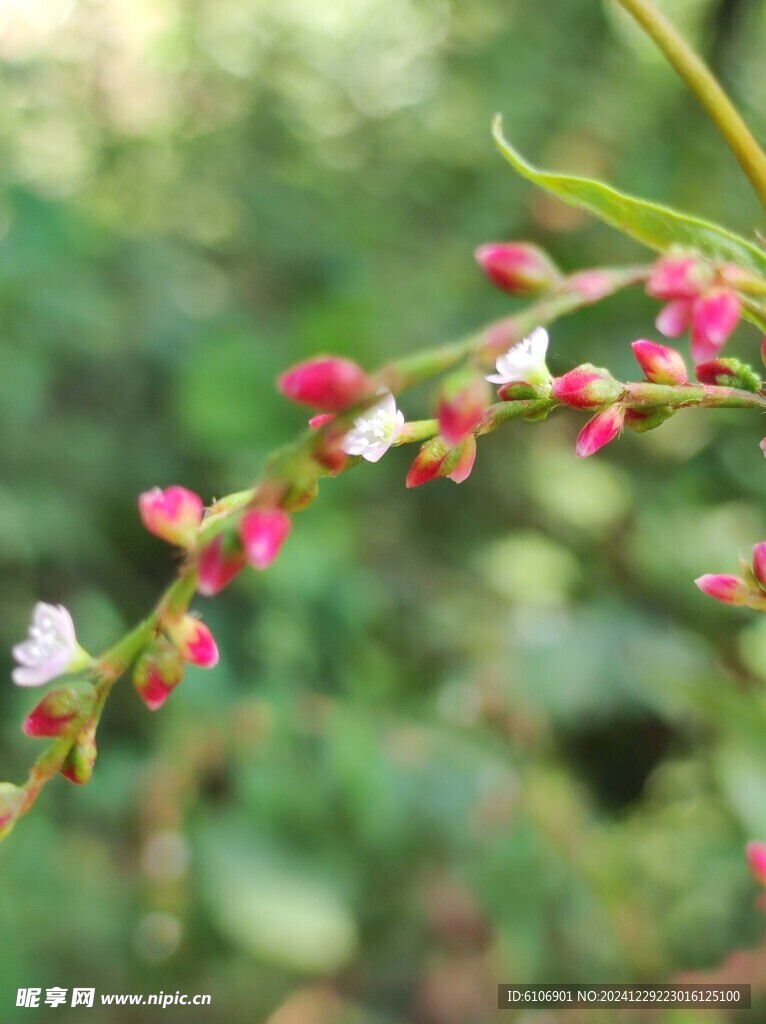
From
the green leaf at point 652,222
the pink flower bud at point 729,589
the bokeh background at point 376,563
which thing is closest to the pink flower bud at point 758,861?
the pink flower bud at point 729,589

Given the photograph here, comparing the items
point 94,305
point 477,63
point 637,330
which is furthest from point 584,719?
point 477,63

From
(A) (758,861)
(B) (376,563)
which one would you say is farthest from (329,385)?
(B) (376,563)

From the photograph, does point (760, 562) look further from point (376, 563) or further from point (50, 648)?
point (376, 563)

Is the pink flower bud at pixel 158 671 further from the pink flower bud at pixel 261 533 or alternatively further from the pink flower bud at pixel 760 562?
the pink flower bud at pixel 760 562

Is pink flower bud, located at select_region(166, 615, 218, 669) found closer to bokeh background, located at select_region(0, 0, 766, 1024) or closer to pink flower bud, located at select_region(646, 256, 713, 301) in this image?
pink flower bud, located at select_region(646, 256, 713, 301)

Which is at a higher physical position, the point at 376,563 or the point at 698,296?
the point at 376,563

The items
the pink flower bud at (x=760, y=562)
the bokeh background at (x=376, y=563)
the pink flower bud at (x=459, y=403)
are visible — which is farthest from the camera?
the bokeh background at (x=376, y=563)
